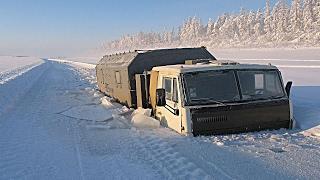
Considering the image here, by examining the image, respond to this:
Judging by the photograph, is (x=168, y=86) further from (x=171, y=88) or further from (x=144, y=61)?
(x=144, y=61)

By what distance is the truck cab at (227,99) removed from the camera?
7.49 meters

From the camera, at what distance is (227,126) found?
756 centimetres

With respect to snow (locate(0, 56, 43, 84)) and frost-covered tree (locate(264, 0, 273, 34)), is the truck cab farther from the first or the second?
frost-covered tree (locate(264, 0, 273, 34))

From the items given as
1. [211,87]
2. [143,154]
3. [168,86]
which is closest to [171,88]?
[168,86]

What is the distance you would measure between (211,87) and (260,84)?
1137mm

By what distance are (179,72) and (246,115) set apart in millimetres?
1644

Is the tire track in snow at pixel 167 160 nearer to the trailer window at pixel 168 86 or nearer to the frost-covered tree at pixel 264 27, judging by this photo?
the trailer window at pixel 168 86

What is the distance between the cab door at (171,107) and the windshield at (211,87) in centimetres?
31

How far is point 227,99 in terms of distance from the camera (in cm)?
764

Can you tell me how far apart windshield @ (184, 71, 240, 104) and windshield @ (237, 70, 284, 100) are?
0.68 feet

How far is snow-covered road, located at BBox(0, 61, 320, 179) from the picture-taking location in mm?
5543

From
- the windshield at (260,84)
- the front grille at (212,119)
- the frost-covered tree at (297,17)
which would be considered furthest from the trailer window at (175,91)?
the frost-covered tree at (297,17)

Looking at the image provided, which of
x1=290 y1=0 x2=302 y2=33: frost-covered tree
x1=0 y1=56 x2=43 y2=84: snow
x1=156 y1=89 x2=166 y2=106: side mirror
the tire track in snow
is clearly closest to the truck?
x1=156 y1=89 x2=166 y2=106: side mirror

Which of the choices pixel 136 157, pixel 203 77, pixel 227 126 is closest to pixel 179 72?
pixel 203 77
